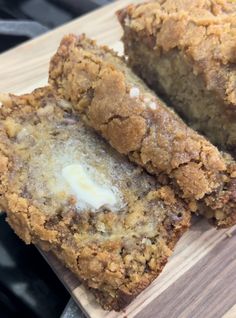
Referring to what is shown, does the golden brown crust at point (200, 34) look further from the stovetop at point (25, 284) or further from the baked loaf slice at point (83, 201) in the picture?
the stovetop at point (25, 284)

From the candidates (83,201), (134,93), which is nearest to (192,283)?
(83,201)

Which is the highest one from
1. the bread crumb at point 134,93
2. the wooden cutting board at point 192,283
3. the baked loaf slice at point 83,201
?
the bread crumb at point 134,93

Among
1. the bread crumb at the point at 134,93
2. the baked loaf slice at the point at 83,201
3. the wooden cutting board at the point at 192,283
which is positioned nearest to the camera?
the baked loaf slice at the point at 83,201

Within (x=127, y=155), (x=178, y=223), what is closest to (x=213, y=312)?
(x=178, y=223)

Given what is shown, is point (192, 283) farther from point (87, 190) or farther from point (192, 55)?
point (192, 55)

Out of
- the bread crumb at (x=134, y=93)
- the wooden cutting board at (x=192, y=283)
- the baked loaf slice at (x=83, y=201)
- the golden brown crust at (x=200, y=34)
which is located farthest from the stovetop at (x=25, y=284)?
the golden brown crust at (x=200, y=34)
